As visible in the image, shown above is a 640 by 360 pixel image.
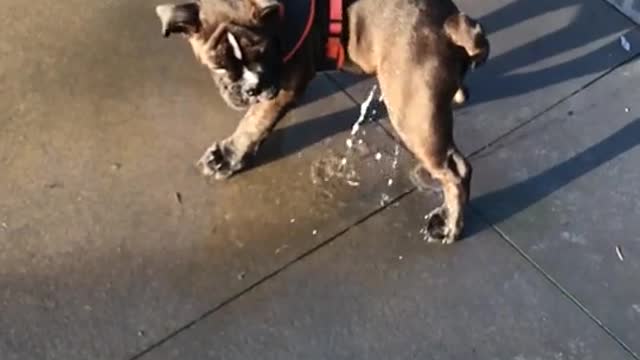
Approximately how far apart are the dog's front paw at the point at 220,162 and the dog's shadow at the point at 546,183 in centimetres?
84

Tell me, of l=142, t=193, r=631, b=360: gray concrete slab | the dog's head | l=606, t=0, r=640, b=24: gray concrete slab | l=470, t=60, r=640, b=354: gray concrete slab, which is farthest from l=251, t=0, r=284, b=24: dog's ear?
l=606, t=0, r=640, b=24: gray concrete slab

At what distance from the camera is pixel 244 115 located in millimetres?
4316

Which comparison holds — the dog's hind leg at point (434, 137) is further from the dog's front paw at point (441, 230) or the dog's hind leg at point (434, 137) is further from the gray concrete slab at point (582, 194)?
the gray concrete slab at point (582, 194)

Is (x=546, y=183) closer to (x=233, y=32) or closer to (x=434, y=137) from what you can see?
(x=434, y=137)

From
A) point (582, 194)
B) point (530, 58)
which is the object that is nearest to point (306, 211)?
point (582, 194)

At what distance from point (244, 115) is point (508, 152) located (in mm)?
962

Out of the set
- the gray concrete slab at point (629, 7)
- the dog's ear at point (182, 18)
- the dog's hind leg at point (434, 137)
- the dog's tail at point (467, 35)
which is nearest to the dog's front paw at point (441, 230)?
the dog's hind leg at point (434, 137)

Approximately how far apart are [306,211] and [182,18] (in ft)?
2.95

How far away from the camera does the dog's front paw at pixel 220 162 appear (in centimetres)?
415

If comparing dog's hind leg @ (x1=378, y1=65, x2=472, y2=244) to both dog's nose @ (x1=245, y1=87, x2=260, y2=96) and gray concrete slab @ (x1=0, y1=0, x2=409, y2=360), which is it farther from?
dog's nose @ (x1=245, y1=87, x2=260, y2=96)

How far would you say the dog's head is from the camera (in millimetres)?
3510

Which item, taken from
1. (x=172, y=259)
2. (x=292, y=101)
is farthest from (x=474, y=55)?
(x=172, y=259)

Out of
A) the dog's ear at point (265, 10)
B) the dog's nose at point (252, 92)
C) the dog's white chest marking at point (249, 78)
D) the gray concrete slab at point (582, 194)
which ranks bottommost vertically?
the gray concrete slab at point (582, 194)

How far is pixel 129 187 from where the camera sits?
4.14m
